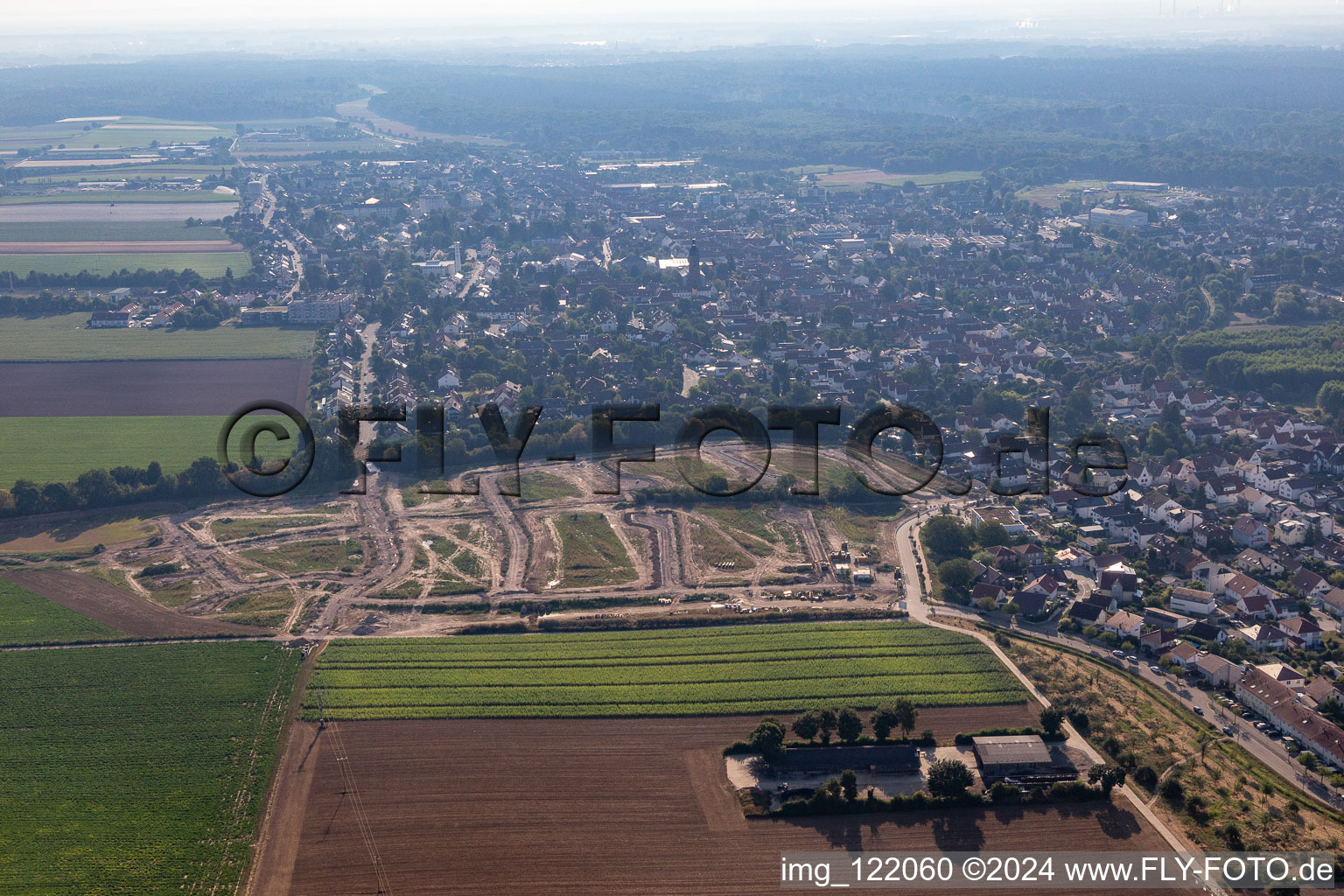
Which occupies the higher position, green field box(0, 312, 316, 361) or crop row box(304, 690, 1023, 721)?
green field box(0, 312, 316, 361)

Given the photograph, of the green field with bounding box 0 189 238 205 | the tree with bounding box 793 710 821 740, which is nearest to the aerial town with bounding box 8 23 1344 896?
the tree with bounding box 793 710 821 740

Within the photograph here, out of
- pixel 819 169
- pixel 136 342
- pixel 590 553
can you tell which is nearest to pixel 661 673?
pixel 590 553

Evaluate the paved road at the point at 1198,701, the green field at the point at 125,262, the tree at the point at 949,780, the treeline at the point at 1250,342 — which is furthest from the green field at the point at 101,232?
the tree at the point at 949,780

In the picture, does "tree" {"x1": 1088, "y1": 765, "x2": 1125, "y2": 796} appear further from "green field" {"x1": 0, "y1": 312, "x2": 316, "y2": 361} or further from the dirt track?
the dirt track

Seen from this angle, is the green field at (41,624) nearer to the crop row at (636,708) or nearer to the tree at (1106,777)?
the crop row at (636,708)

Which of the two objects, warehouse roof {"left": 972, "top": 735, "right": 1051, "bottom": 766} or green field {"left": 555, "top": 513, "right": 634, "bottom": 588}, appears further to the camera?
green field {"left": 555, "top": 513, "right": 634, "bottom": 588}

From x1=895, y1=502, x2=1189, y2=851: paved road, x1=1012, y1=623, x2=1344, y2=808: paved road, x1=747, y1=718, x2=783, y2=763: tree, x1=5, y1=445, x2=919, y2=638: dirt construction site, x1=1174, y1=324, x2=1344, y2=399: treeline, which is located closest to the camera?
x1=895, y1=502, x2=1189, y2=851: paved road

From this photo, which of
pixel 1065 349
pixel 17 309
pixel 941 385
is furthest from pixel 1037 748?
pixel 17 309
